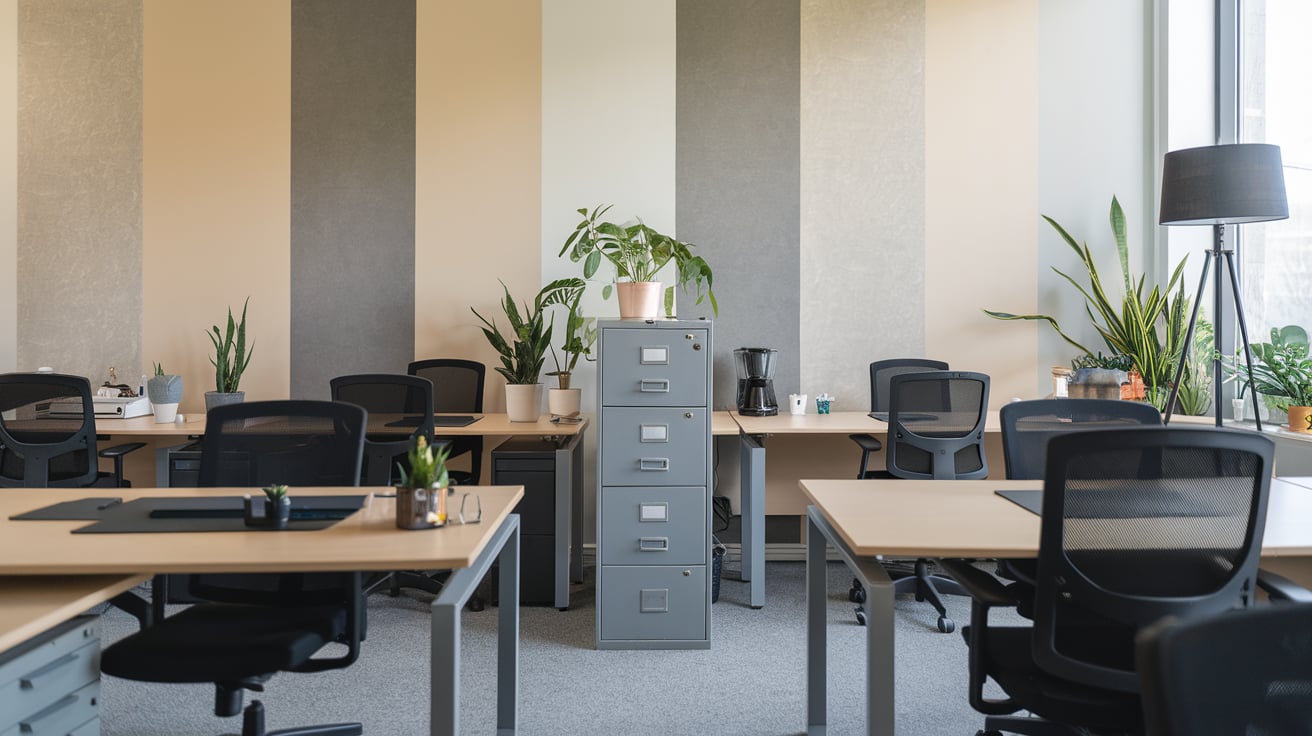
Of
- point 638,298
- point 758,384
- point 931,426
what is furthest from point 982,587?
point 758,384

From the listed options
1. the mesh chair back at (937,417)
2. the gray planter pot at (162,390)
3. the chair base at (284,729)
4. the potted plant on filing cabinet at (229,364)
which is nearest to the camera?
the chair base at (284,729)

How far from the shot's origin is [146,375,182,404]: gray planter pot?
4.00 meters

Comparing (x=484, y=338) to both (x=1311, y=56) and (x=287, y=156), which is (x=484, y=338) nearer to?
(x=287, y=156)

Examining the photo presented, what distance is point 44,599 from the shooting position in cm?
152

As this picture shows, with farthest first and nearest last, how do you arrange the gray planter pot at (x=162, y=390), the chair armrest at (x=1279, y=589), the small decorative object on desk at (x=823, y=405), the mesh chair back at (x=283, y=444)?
1. the small decorative object on desk at (x=823, y=405)
2. the gray planter pot at (x=162, y=390)
3. the mesh chair back at (x=283, y=444)
4. the chair armrest at (x=1279, y=589)

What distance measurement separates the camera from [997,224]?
15.0 feet

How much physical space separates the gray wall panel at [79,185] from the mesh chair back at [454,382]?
5.47 feet

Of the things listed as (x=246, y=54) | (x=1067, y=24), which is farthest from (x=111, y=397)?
(x=1067, y=24)

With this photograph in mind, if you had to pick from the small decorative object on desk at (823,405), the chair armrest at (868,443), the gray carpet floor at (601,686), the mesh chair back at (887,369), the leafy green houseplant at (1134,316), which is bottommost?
the gray carpet floor at (601,686)

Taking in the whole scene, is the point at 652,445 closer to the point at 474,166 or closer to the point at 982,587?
the point at 982,587

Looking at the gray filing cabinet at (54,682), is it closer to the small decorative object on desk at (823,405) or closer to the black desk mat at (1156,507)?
the black desk mat at (1156,507)

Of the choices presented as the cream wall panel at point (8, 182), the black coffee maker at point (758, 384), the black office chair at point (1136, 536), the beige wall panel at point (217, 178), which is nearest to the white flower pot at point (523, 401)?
the black coffee maker at point (758, 384)

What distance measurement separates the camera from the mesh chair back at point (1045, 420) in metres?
2.44

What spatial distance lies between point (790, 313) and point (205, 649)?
3.34 metres
